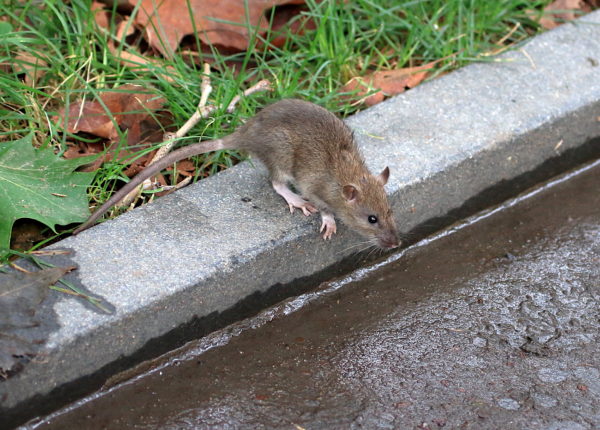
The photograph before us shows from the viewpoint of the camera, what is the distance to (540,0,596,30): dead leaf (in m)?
5.75

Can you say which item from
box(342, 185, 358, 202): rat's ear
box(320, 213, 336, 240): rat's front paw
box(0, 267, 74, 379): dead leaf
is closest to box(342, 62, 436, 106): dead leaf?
box(342, 185, 358, 202): rat's ear

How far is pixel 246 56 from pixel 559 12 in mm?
2250

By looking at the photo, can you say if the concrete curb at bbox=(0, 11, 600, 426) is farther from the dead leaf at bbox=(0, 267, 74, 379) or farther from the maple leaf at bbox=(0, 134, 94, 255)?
the maple leaf at bbox=(0, 134, 94, 255)

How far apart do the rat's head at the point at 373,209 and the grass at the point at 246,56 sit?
75cm

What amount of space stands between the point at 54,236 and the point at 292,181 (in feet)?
4.14

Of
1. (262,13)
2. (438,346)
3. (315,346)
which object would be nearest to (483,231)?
(438,346)

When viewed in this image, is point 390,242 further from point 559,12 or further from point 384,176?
point 559,12

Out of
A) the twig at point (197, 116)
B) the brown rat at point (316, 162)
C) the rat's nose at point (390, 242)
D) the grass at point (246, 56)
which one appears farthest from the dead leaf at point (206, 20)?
the rat's nose at point (390, 242)

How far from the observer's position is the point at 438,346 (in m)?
3.82

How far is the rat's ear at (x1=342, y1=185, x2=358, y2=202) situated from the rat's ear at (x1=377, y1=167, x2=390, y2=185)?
0.44 ft

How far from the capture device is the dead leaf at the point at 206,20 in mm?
5000

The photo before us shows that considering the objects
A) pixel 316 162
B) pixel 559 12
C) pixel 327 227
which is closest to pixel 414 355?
pixel 327 227

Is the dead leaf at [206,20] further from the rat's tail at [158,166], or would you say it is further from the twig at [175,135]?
the rat's tail at [158,166]

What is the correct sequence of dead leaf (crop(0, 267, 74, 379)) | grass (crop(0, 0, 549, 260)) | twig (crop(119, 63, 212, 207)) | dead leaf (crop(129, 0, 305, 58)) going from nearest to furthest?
dead leaf (crop(0, 267, 74, 379)), twig (crop(119, 63, 212, 207)), grass (crop(0, 0, 549, 260)), dead leaf (crop(129, 0, 305, 58))
